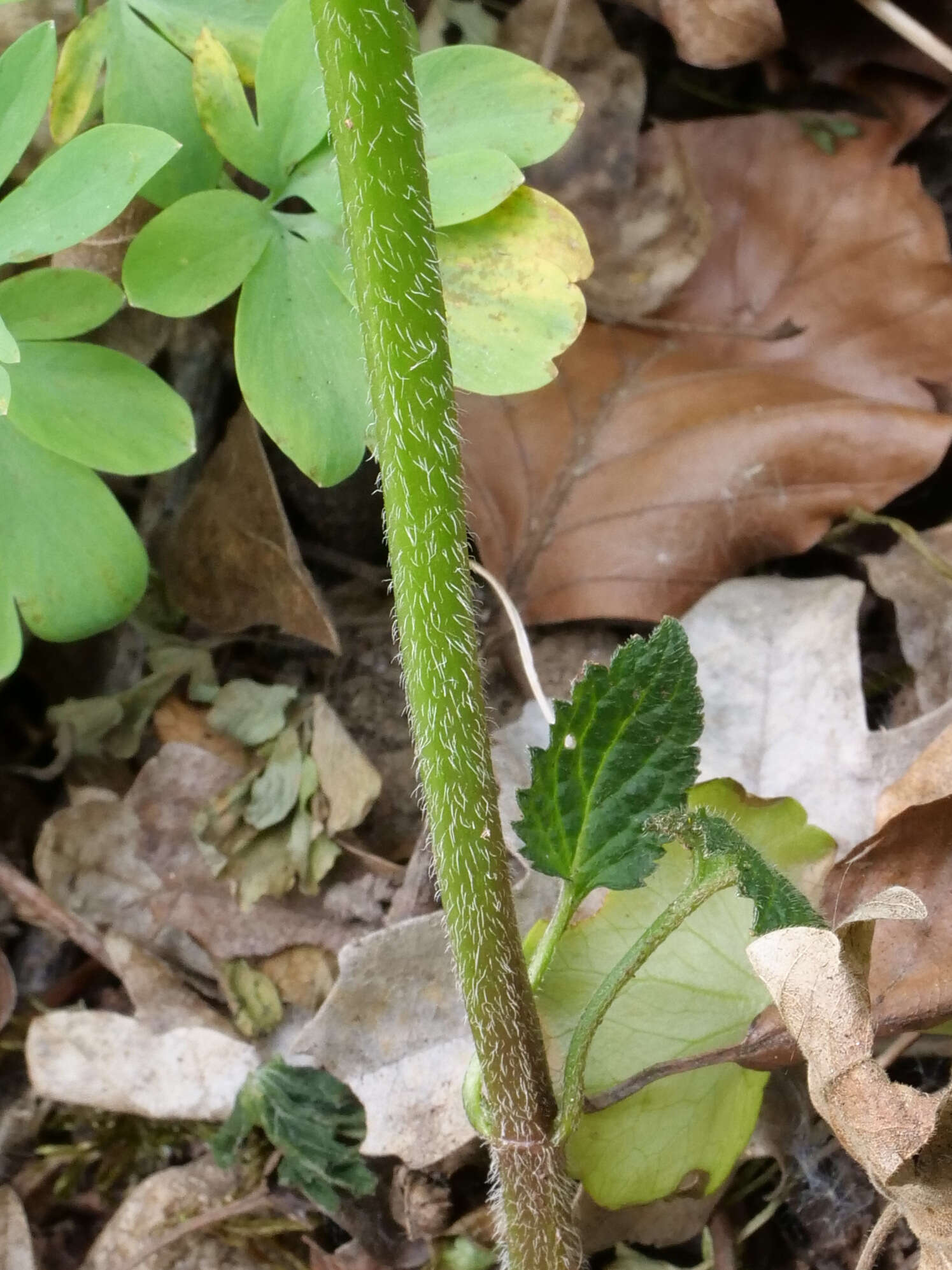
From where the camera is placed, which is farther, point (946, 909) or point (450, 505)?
point (946, 909)

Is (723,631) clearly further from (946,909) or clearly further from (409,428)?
(409,428)

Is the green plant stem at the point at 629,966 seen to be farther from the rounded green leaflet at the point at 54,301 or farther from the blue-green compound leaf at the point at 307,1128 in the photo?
the rounded green leaflet at the point at 54,301

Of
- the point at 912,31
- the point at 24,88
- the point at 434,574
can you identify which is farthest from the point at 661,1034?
the point at 912,31

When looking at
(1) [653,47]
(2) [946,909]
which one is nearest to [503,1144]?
(2) [946,909]

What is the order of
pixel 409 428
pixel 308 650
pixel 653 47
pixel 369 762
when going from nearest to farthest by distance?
A: pixel 409 428
pixel 369 762
pixel 308 650
pixel 653 47

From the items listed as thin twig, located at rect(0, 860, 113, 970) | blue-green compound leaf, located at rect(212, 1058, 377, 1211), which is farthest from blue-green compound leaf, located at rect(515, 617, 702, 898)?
thin twig, located at rect(0, 860, 113, 970)

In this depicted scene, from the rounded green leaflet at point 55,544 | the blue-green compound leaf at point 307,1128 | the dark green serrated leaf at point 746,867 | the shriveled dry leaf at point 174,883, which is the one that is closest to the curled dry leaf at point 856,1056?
the dark green serrated leaf at point 746,867
